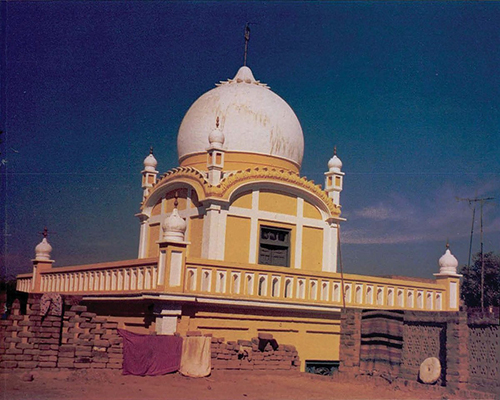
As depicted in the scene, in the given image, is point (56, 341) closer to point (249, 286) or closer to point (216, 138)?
point (249, 286)

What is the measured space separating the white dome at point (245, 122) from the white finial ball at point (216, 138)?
3.80 ft

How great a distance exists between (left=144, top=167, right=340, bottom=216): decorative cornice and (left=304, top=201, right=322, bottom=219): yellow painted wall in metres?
0.36

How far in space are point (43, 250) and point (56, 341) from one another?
9414 millimetres

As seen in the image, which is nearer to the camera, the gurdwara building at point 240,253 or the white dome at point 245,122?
the gurdwara building at point 240,253

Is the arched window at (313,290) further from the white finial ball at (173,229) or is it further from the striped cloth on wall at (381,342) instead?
the white finial ball at (173,229)

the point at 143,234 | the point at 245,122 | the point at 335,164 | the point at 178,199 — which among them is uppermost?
the point at 245,122

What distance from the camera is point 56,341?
44.0 ft

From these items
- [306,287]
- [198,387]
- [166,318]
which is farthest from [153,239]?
[198,387]

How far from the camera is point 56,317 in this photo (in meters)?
13.7

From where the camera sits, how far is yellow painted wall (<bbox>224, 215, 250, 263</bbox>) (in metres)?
18.0

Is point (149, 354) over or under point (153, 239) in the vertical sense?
under

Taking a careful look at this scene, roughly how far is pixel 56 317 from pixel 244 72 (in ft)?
37.0

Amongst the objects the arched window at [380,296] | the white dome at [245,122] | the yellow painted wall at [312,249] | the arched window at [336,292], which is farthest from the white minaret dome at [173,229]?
the arched window at [380,296]

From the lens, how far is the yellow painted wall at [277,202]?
19.0 metres
